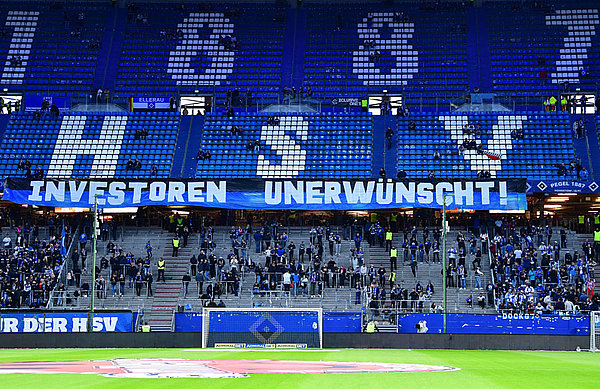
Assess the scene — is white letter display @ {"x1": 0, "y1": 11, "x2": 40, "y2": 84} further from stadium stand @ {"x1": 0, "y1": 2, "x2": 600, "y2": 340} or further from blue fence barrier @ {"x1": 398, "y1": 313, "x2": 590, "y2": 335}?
blue fence barrier @ {"x1": 398, "y1": 313, "x2": 590, "y2": 335}

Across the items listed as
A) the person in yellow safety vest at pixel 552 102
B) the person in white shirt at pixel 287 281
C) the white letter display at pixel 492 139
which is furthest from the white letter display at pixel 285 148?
the person in yellow safety vest at pixel 552 102

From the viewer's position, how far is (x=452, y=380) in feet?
55.7

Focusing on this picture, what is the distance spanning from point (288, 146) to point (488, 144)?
1386cm

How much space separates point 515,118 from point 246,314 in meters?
32.4

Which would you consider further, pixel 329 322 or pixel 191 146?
pixel 191 146

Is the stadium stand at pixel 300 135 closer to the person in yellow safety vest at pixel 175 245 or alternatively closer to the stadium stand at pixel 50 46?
the stadium stand at pixel 50 46

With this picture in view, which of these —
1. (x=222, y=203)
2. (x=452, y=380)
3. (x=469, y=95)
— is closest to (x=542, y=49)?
(x=469, y=95)

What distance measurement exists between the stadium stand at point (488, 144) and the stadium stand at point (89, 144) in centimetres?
1704

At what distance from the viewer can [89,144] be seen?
61.8m

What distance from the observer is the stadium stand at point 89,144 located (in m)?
59.6

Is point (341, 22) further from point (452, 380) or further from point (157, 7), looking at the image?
point (452, 380)

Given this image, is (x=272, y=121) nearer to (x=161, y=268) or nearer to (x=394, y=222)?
(x=394, y=222)

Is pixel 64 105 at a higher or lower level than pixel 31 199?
higher

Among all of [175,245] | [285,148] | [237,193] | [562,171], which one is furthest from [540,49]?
[175,245]
